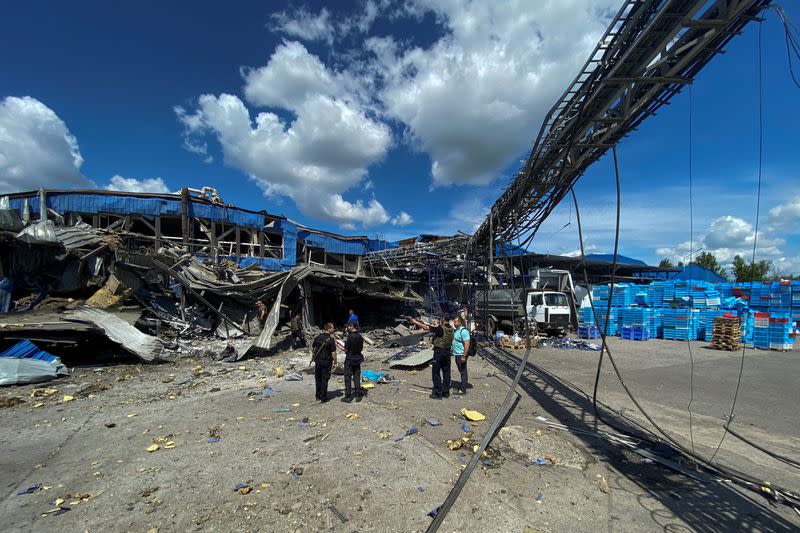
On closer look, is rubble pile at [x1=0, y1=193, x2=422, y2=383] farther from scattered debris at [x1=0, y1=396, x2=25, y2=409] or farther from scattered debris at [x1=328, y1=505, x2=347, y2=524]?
scattered debris at [x1=328, y1=505, x2=347, y2=524]

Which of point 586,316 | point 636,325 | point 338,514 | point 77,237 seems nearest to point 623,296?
point 586,316

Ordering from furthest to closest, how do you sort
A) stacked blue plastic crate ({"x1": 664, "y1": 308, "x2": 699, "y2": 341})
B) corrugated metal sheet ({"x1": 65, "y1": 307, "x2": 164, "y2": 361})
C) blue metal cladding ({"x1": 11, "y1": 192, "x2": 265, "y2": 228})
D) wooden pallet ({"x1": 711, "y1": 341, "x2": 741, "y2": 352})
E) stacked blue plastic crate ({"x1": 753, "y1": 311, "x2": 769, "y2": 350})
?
blue metal cladding ({"x1": 11, "y1": 192, "x2": 265, "y2": 228}) → stacked blue plastic crate ({"x1": 664, "y1": 308, "x2": 699, "y2": 341}) → stacked blue plastic crate ({"x1": 753, "y1": 311, "x2": 769, "y2": 350}) → wooden pallet ({"x1": 711, "y1": 341, "x2": 741, "y2": 352}) → corrugated metal sheet ({"x1": 65, "y1": 307, "x2": 164, "y2": 361})

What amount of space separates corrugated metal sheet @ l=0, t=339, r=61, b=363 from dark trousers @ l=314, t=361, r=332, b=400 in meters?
6.68

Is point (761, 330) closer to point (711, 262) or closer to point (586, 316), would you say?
point (586, 316)

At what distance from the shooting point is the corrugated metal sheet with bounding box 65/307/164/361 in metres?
8.95

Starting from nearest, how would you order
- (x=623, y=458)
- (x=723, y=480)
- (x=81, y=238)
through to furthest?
(x=723, y=480)
(x=623, y=458)
(x=81, y=238)

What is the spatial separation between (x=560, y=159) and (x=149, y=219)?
65.7 feet

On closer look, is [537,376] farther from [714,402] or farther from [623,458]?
[623,458]

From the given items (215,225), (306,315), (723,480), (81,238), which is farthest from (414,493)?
(215,225)

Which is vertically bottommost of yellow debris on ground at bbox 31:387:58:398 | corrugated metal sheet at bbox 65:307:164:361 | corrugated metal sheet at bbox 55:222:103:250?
yellow debris on ground at bbox 31:387:58:398

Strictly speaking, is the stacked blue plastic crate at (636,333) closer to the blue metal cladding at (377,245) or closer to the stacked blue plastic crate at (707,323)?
the stacked blue plastic crate at (707,323)

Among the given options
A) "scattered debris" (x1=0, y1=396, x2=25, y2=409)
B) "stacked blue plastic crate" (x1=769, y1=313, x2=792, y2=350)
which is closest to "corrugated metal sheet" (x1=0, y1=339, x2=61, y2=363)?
"scattered debris" (x1=0, y1=396, x2=25, y2=409)

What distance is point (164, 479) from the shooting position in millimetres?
3842

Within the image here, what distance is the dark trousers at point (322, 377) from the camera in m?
6.57
